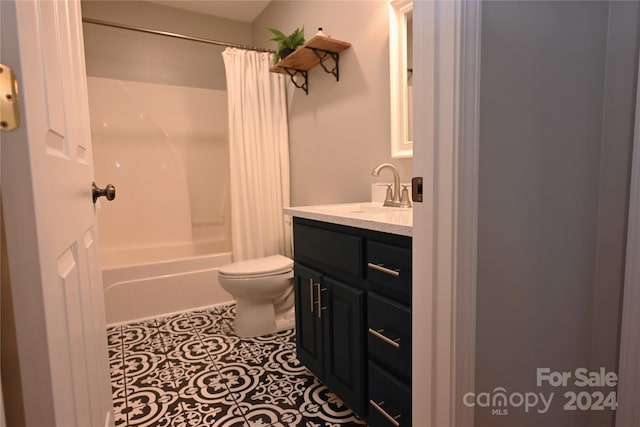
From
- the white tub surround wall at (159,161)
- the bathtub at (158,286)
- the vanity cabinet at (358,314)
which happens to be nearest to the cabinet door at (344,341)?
the vanity cabinet at (358,314)

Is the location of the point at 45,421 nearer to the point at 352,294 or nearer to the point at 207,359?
the point at 352,294

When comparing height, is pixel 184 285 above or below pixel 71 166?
below

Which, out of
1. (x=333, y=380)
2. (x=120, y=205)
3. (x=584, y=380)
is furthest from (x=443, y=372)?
(x=120, y=205)

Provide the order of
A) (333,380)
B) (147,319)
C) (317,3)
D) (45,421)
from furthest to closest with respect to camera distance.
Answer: (147,319) → (317,3) → (333,380) → (45,421)

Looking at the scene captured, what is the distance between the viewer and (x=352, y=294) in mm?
1238

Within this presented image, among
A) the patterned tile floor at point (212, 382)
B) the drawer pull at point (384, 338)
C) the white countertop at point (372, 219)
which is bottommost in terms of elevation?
the patterned tile floor at point (212, 382)

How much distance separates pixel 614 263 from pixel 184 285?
8.31 ft

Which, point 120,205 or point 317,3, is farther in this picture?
point 120,205

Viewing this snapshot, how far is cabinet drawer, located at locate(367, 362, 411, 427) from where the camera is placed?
1.04m

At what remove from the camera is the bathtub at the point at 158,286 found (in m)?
2.38

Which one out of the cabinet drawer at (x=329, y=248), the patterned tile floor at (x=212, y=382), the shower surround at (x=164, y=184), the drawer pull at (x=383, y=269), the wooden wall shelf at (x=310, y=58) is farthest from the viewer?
the shower surround at (x=164, y=184)

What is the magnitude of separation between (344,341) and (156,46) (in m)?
2.94

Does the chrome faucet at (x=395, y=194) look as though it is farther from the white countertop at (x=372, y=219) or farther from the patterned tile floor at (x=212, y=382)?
the patterned tile floor at (x=212, y=382)

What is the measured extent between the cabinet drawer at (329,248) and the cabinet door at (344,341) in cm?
8
